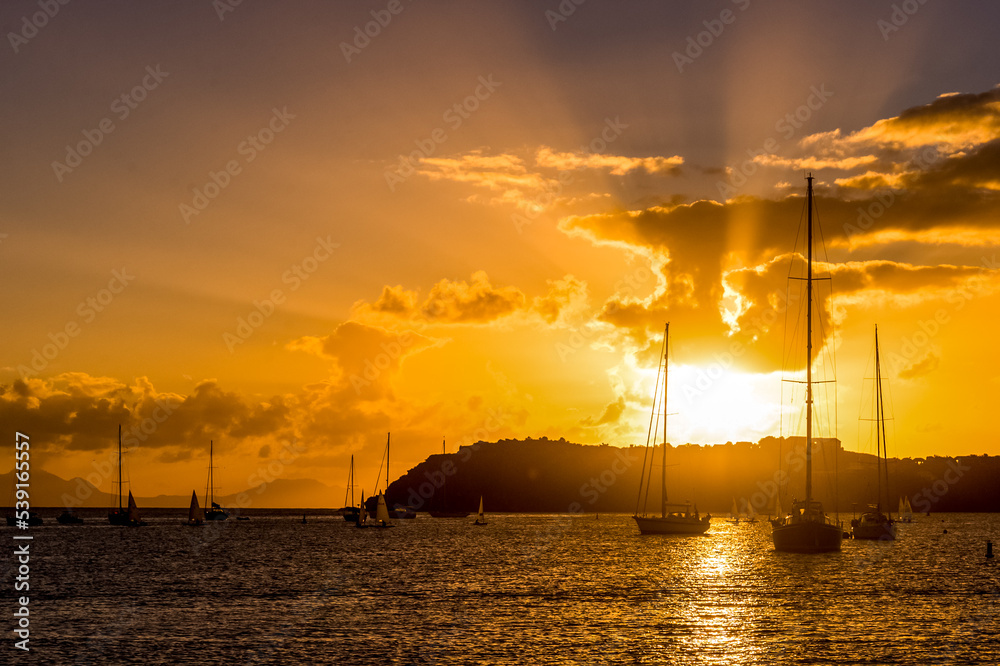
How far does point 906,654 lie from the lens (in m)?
41.7

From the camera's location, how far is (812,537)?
82.6m

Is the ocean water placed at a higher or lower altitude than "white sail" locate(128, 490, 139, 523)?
higher

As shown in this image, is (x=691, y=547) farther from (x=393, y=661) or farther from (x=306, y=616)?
(x=393, y=661)

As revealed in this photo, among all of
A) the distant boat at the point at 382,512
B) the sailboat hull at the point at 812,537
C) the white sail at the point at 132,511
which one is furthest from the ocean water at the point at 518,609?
the white sail at the point at 132,511

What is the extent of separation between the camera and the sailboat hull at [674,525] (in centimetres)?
12938

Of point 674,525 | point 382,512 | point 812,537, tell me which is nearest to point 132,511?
point 382,512

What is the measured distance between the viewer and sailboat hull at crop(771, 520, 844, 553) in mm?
81750

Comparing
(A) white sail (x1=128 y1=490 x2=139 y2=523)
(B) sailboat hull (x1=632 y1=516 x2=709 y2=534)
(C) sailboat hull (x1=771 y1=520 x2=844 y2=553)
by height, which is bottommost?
(A) white sail (x1=128 y1=490 x2=139 y2=523)

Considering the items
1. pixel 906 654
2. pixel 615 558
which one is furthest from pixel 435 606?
pixel 615 558

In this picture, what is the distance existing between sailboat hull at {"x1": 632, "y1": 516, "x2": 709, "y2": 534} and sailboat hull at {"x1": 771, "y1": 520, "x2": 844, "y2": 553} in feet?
151

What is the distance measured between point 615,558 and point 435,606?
4832 cm

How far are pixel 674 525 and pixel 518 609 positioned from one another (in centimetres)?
7729

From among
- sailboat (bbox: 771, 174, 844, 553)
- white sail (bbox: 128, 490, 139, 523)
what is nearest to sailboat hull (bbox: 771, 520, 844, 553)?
sailboat (bbox: 771, 174, 844, 553)

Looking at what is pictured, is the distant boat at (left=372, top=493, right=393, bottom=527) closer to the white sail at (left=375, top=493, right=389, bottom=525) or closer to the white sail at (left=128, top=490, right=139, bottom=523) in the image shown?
the white sail at (left=375, top=493, right=389, bottom=525)
